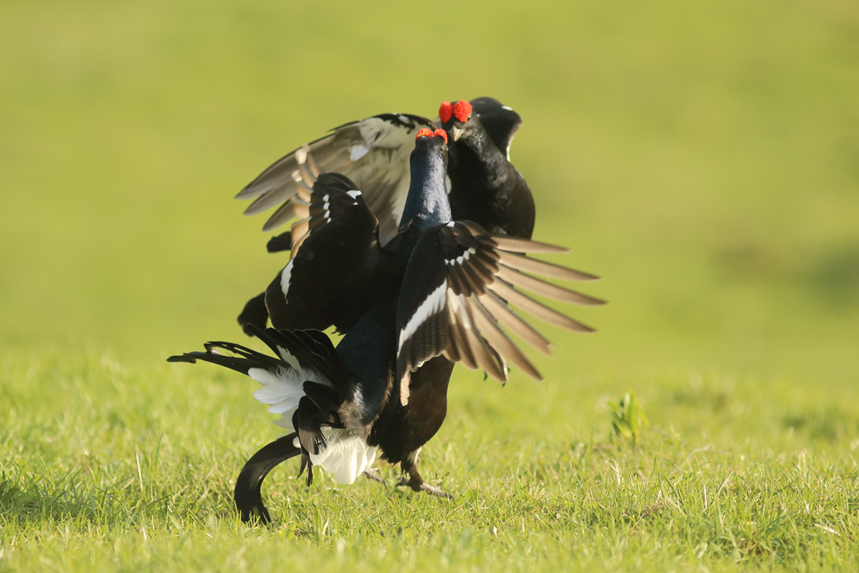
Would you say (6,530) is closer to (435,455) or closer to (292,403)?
(292,403)

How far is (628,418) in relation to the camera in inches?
181

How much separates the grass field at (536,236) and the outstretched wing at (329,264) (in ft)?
2.77

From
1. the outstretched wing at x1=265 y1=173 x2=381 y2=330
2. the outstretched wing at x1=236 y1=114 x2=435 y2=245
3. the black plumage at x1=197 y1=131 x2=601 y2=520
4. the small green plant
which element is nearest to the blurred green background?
the outstretched wing at x1=236 y1=114 x2=435 y2=245

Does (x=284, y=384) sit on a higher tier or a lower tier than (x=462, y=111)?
lower

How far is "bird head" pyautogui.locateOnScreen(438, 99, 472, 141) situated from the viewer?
4824 mm

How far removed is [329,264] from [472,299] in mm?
888

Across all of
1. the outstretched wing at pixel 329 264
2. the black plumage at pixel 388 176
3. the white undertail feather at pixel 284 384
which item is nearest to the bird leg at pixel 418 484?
the white undertail feather at pixel 284 384

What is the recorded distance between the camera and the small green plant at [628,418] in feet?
15.1

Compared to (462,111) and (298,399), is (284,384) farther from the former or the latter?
(462,111)

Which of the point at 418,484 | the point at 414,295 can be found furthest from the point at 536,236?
the point at 414,295

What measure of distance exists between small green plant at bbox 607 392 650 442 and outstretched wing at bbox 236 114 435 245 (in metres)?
1.77

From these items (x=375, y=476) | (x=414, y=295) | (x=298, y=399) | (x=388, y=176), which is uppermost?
(x=388, y=176)

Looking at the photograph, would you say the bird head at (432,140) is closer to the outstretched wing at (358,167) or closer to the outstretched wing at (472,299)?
the outstretched wing at (358,167)

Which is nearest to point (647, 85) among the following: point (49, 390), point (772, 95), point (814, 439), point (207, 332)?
point (772, 95)
